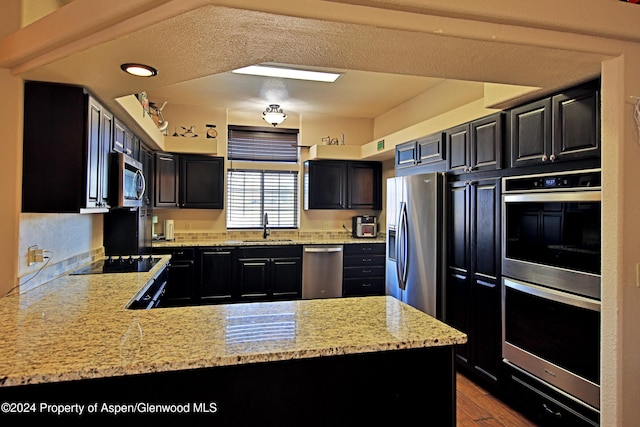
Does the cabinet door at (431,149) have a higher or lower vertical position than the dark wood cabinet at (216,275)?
higher

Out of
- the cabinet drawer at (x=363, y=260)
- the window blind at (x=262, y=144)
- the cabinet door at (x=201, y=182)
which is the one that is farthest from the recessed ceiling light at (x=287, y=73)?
the cabinet drawer at (x=363, y=260)

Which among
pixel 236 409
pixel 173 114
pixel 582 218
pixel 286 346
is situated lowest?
pixel 236 409

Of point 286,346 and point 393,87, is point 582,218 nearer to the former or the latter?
point 286,346

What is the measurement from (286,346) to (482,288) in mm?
2015

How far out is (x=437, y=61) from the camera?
181 centimetres

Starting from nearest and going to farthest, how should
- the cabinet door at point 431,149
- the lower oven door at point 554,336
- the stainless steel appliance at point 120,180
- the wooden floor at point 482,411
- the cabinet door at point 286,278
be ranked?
the lower oven door at point 554,336
the wooden floor at point 482,411
the stainless steel appliance at point 120,180
the cabinet door at point 431,149
the cabinet door at point 286,278

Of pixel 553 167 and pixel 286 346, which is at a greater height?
pixel 553 167

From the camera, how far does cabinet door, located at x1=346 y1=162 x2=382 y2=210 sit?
18.2 feet

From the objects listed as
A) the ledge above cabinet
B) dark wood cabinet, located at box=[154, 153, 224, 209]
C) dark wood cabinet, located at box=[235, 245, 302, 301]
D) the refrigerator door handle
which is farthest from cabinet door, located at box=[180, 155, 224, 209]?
the refrigerator door handle

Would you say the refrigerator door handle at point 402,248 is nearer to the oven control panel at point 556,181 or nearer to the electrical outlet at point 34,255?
the oven control panel at point 556,181

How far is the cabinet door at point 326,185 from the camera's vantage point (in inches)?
213

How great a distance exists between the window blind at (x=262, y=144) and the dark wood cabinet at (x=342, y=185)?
0.39m

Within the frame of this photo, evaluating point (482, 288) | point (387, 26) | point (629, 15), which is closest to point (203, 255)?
point (482, 288)

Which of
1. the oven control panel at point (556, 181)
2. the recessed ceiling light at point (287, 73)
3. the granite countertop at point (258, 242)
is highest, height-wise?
the recessed ceiling light at point (287, 73)
